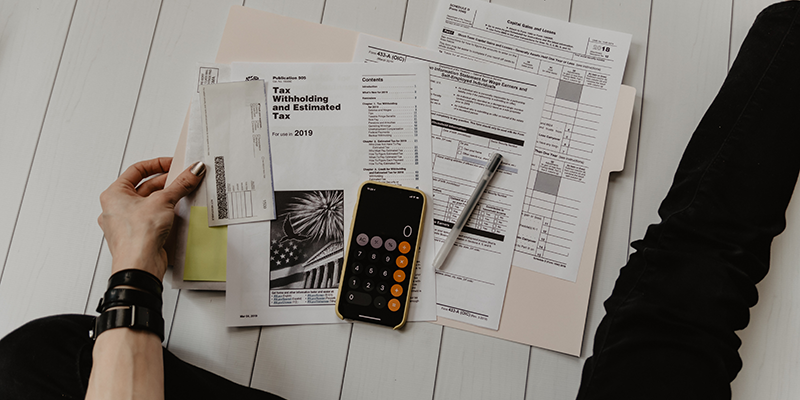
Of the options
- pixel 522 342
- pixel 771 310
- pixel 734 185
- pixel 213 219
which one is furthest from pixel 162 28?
pixel 771 310

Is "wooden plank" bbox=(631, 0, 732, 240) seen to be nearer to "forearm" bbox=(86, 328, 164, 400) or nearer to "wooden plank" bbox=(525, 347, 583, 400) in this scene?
"wooden plank" bbox=(525, 347, 583, 400)

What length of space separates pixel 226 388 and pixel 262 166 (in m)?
0.28

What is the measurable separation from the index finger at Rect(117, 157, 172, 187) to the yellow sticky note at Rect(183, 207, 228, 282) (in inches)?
3.4

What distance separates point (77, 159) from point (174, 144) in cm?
14

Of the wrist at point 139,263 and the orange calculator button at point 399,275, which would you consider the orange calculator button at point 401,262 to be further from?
the wrist at point 139,263

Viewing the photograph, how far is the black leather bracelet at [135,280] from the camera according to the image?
1.75 feet

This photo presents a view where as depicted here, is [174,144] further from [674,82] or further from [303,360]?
[674,82]

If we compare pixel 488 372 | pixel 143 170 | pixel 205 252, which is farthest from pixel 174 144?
pixel 488 372

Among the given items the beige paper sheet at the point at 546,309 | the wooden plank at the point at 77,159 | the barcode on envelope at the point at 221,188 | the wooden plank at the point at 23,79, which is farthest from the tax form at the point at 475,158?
the wooden plank at the point at 23,79

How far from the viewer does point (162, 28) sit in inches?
26.1

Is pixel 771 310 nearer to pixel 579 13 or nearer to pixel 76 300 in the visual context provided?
pixel 579 13

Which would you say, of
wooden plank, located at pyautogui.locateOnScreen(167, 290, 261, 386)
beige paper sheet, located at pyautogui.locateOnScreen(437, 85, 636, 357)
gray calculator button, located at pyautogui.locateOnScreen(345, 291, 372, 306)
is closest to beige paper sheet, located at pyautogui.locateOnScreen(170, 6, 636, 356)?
beige paper sheet, located at pyautogui.locateOnScreen(437, 85, 636, 357)

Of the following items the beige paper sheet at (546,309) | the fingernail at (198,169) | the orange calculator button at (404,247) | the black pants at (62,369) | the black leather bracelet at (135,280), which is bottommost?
the black pants at (62,369)

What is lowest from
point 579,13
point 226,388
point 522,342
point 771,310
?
point 226,388
